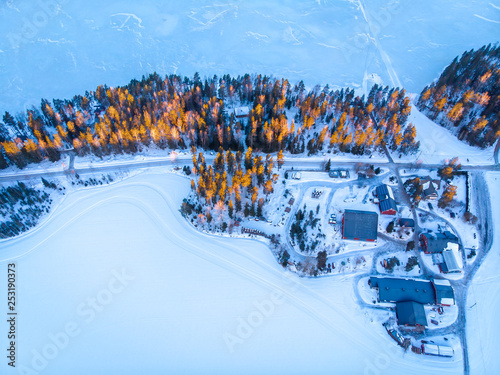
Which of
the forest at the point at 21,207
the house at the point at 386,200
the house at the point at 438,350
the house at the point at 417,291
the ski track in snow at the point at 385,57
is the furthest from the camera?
the ski track in snow at the point at 385,57

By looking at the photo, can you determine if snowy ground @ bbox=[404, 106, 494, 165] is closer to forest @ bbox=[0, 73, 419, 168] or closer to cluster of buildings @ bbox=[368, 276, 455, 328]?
forest @ bbox=[0, 73, 419, 168]

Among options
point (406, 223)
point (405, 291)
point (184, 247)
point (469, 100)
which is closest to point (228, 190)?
point (184, 247)

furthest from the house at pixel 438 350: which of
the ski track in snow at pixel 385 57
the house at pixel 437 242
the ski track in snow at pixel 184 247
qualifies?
the ski track in snow at pixel 385 57

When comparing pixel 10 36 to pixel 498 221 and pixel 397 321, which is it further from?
pixel 498 221

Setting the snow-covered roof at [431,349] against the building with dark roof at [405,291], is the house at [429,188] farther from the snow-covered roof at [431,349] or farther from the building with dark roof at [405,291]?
the snow-covered roof at [431,349]

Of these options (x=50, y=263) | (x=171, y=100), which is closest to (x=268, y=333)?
(x=50, y=263)

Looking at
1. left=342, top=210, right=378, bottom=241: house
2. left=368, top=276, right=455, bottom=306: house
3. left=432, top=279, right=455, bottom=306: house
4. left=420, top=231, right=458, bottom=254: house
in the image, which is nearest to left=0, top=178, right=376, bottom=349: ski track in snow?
left=368, top=276, right=455, bottom=306: house

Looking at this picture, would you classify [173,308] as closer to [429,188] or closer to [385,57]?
[429,188]
